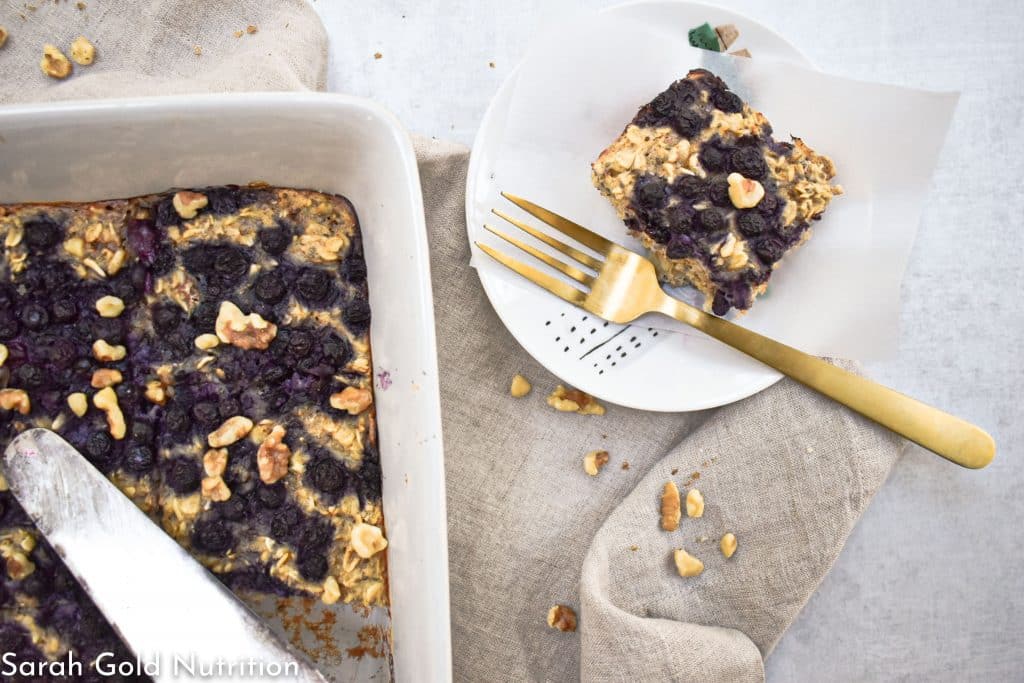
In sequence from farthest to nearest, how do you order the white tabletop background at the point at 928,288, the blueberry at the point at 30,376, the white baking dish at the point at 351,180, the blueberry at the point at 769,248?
the white tabletop background at the point at 928,288 < the blueberry at the point at 769,248 < the blueberry at the point at 30,376 < the white baking dish at the point at 351,180

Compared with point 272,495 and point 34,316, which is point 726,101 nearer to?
A: point 272,495

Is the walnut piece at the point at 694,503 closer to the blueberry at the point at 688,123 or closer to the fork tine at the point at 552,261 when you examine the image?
the fork tine at the point at 552,261

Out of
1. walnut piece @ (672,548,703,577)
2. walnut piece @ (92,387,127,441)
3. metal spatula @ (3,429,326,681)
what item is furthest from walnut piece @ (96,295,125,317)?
walnut piece @ (672,548,703,577)

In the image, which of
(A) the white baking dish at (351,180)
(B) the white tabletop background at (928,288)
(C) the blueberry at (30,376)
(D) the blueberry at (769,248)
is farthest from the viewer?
(B) the white tabletop background at (928,288)

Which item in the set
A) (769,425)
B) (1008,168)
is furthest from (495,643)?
(1008,168)

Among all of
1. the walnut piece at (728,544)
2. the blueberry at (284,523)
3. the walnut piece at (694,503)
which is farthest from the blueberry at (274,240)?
the walnut piece at (728,544)

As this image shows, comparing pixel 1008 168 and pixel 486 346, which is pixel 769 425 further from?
pixel 1008 168
